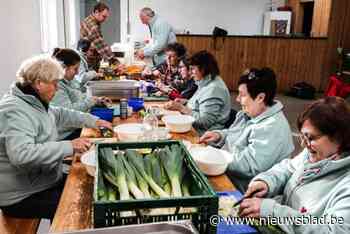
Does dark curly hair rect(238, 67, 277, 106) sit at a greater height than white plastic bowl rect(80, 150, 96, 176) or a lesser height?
greater

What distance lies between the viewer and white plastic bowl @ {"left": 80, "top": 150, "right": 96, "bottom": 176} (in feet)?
4.74

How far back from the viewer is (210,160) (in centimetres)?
157

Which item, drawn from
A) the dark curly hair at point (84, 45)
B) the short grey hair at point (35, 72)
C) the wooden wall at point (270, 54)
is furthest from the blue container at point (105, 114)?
the wooden wall at point (270, 54)

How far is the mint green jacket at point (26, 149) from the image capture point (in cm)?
160

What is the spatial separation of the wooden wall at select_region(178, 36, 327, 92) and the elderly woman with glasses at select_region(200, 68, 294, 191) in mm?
5387

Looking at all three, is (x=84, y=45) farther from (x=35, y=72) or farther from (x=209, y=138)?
(x=209, y=138)

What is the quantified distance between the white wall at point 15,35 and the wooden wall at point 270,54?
11.7 ft

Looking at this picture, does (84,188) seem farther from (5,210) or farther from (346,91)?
(346,91)

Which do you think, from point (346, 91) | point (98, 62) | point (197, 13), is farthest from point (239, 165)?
point (197, 13)

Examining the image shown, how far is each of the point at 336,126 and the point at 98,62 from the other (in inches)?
150

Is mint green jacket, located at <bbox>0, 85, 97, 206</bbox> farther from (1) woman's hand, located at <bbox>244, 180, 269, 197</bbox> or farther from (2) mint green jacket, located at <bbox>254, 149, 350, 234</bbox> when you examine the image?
(2) mint green jacket, located at <bbox>254, 149, 350, 234</bbox>

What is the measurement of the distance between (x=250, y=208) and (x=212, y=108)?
152 centimetres

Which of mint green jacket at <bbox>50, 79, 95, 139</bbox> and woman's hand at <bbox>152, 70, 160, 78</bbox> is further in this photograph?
woman's hand at <bbox>152, 70, 160, 78</bbox>

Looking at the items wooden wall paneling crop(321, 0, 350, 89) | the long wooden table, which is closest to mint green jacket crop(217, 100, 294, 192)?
the long wooden table
